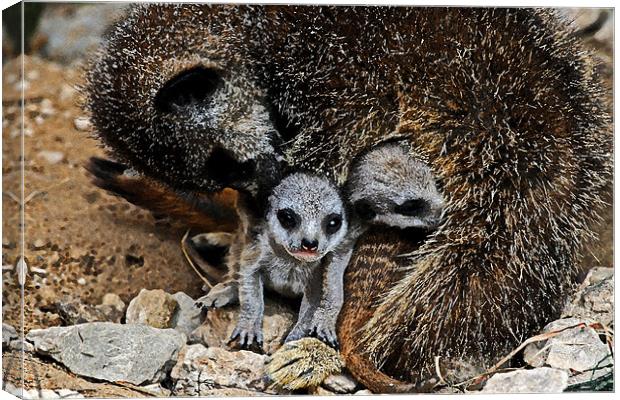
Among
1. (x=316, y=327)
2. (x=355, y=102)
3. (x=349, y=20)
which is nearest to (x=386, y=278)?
(x=316, y=327)

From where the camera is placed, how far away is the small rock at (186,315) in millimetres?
3537

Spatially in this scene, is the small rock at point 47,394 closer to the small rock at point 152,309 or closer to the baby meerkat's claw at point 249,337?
the small rock at point 152,309

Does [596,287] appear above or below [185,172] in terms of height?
below

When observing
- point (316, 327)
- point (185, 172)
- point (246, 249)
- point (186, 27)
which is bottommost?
point (316, 327)

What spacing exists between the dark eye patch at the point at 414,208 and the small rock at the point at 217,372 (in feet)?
2.02

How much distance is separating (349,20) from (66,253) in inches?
43.4

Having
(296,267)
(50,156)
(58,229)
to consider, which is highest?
(50,156)

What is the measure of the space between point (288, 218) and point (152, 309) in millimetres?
512

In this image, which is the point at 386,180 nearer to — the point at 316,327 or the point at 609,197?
the point at 316,327

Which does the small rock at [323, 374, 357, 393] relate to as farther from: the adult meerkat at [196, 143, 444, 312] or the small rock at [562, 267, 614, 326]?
the small rock at [562, 267, 614, 326]

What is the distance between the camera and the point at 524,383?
11.8 feet

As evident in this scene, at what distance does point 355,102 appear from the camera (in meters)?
3.47

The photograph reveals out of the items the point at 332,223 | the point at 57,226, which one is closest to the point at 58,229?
the point at 57,226

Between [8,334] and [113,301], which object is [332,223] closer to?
[113,301]
